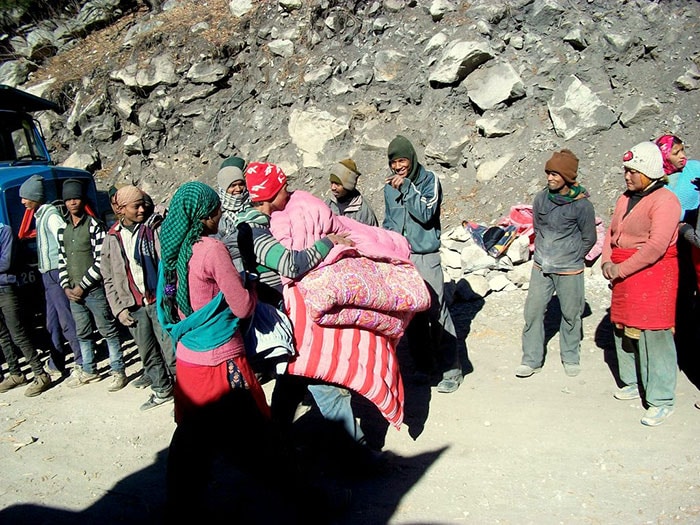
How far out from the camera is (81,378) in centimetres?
573

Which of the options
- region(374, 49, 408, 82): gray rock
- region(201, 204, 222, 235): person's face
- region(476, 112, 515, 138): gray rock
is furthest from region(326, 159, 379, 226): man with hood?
region(374, 49, 408, 82): gray rock

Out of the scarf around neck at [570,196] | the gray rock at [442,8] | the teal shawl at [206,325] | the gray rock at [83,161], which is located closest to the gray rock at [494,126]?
the gray rock at [442,8]

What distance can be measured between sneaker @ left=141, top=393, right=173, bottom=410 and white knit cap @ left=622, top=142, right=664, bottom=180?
4.10 metres

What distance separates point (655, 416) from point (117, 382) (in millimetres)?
4612

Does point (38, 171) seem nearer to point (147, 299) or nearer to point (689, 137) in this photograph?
point (147, 299)

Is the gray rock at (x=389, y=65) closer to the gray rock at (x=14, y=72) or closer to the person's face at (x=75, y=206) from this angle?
the person's face at (x=75, y=206)

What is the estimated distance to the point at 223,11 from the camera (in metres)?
13.4

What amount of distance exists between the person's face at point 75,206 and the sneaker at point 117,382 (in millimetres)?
1580

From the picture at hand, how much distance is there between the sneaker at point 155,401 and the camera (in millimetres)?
4895

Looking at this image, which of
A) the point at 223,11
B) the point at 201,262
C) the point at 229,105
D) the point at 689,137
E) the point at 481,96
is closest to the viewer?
the point at 201,262

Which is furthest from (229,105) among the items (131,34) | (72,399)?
(72,399)

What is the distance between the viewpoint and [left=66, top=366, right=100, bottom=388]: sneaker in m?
5.71

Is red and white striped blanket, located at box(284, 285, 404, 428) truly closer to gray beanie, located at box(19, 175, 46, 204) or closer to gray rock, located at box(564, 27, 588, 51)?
gray beanie, located at box(19, 175, 46, 204)

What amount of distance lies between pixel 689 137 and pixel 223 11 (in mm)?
10458
